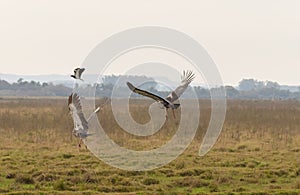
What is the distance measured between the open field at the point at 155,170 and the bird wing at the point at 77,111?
8.23 ft

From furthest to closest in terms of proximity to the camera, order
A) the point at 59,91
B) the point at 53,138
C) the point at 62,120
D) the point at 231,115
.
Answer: the point at 59,91 < the point at 231,115 < the point at 62,120 < the point at 53,138

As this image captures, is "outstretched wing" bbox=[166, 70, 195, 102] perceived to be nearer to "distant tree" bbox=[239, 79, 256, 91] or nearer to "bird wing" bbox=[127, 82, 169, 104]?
"bird wing" bbox=[127, 82, 169, 104]

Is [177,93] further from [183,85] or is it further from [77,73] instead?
[77,73]

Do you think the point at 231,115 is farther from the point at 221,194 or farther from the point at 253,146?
the point at 221,194

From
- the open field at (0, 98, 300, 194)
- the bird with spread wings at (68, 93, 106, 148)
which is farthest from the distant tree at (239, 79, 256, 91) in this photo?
the bird with spread wings at (68, 93, 106, 148)

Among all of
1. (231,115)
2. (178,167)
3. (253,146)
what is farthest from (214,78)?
(231,115)

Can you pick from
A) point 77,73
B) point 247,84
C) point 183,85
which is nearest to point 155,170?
point 183,85

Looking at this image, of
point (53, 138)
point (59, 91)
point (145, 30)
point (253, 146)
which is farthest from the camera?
point (59, 91)

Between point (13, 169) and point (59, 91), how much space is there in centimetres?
9647

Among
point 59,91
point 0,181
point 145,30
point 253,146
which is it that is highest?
point 59,91

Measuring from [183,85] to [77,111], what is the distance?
1841mm

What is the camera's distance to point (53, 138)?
21531 mm

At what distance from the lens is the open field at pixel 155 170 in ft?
42.9

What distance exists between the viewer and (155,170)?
15.0m
